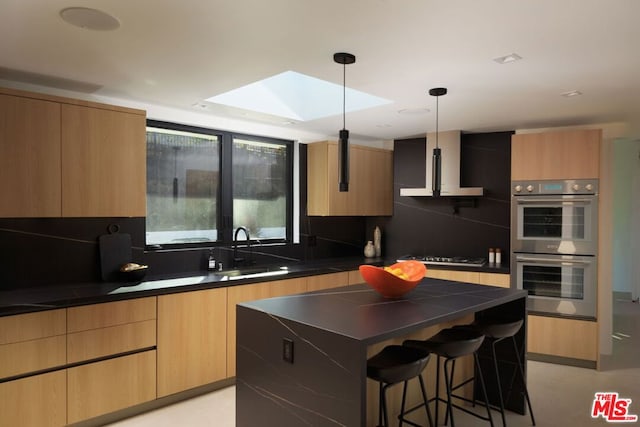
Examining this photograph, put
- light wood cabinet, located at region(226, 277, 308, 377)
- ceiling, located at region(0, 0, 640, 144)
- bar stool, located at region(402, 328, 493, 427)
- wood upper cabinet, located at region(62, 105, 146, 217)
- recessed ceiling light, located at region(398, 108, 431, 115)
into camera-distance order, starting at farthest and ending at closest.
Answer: recessed ceiling light, located at region(398, 108, 431, 115)
light wood cabinet, located at region(226, 277, 308, 377)
wood upper cabinet, located at region(62, 105, 146, 217)
bar stool, located at region(402, 328, 493, 427)
ceiling, located at region(0, 0, 640, 144)

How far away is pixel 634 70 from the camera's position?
2807 millimetres

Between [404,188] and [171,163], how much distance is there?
2811 mm

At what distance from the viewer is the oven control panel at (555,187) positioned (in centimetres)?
412

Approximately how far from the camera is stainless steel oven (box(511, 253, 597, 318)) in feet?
13.6

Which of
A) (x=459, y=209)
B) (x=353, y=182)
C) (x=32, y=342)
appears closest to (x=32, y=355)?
(x=32, y=342)

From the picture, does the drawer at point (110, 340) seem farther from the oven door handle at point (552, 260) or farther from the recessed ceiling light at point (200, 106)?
the oven door handle at point (552, 260)

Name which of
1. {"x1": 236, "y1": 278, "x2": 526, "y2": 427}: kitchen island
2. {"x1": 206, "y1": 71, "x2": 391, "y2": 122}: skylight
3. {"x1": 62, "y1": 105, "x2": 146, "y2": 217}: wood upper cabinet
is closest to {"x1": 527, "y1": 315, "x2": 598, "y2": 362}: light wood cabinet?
{"x1": 236, "y1": 278, "x2": 526, "y2": 427}: kitchen island

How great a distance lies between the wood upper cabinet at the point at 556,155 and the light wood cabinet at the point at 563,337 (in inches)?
55.4

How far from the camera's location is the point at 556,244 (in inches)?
169

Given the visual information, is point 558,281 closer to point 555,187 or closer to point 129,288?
point 555,187

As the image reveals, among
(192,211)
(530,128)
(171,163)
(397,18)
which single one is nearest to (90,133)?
(171,163)

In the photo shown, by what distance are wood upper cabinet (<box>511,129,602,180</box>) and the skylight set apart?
1.73 m

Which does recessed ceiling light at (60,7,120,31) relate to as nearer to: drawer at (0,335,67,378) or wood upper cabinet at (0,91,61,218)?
wood upper cabinet at (0,91,61,218)

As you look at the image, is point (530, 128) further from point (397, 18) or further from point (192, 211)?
point (192, 211)
